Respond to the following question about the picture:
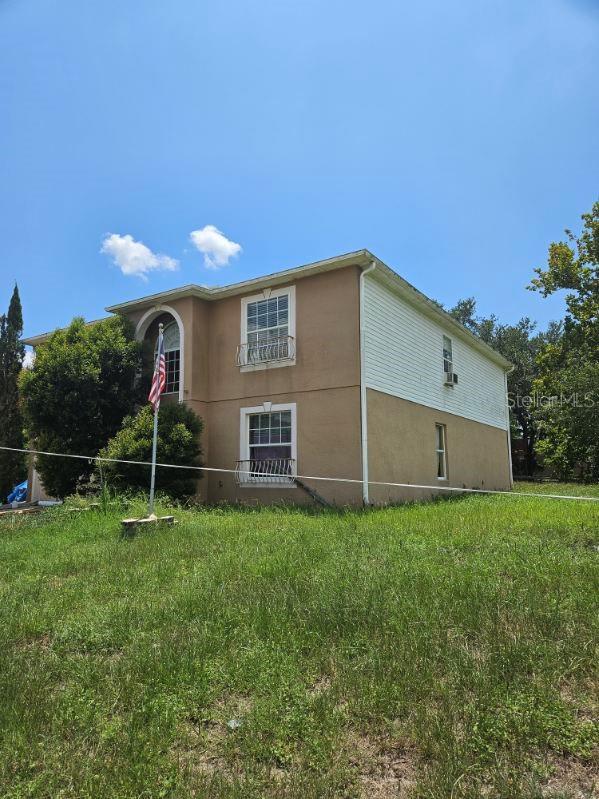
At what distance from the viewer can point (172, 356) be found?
14516 millimetres

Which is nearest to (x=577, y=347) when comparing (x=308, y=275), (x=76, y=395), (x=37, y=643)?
(x=308, y=275)

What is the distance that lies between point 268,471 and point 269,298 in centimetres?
422

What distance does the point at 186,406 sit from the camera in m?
13.0

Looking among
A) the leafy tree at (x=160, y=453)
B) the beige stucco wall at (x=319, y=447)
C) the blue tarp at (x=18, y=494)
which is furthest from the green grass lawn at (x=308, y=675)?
the blue tarp at (x=18, y=494)

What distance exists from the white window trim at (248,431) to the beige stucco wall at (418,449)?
5.83ft

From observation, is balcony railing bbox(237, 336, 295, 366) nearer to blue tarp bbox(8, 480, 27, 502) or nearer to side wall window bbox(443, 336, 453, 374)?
side wall window bbox(443, 336, 453, 374)

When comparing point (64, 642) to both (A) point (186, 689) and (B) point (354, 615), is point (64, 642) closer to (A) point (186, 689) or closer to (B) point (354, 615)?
(A) point (186, 689)

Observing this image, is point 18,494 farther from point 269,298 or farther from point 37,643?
point 37,643

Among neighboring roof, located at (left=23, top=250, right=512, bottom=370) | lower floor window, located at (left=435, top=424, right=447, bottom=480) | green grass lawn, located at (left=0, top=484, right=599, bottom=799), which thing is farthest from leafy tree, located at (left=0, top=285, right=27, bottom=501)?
green grass lawn, located at (left=0, top=484, right=599, bottom=799)

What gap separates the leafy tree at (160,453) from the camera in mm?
11406

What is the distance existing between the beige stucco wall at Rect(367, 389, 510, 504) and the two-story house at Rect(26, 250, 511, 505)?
0.05 m

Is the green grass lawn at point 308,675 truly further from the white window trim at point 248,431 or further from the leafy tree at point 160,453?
the white window trim at point 248,431

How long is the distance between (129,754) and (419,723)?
4.91 feet

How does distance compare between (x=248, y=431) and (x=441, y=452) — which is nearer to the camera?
(x=248, y=431)
